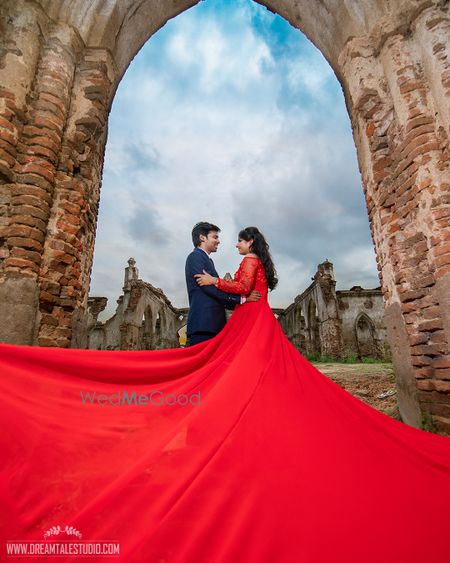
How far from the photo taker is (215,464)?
1287 millimetres

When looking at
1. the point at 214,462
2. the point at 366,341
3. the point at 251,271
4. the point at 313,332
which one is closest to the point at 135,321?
the point at 313,332

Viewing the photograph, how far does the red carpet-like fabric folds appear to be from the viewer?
3.44 feet

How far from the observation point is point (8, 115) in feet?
9.97

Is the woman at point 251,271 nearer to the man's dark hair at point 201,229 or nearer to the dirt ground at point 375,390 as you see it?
the man's dark hair at point 201,229

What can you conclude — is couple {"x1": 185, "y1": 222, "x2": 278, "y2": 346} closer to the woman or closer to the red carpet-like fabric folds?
the woman

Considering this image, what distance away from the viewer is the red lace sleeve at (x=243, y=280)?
2.54m

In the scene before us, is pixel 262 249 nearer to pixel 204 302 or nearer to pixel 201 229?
pixel 201 229

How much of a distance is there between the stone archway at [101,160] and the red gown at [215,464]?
4.22ft

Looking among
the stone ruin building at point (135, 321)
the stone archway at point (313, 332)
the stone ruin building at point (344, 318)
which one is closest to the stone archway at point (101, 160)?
the stone ruin building at point (135, 321)

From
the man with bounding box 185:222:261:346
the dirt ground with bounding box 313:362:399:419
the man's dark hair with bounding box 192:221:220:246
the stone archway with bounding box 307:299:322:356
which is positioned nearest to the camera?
the man with bounding box 185:222:261:346

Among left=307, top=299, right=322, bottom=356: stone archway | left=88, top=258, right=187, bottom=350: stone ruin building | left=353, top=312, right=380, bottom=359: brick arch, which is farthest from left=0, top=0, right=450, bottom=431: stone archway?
left=353, top=312, right=380, bottom=359: brick arch

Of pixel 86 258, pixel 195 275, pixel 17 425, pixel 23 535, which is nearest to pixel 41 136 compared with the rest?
pixel 86 258

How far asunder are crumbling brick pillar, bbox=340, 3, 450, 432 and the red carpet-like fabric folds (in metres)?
1.14


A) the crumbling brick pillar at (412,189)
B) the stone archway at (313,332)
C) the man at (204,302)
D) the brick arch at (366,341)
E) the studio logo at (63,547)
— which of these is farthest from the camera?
the brick arch at (366,341)
